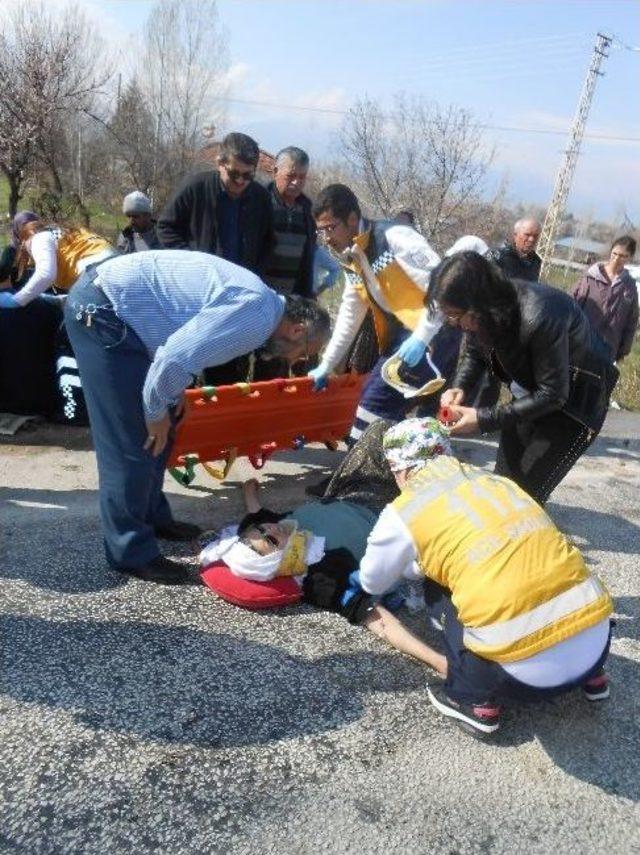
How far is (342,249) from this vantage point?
12.3 feet

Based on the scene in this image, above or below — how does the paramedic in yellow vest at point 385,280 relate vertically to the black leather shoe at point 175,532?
above

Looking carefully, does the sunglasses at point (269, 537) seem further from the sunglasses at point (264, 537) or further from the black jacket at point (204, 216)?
the black jacket at point (204, 216)

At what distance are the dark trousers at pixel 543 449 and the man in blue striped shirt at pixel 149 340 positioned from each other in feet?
3.91

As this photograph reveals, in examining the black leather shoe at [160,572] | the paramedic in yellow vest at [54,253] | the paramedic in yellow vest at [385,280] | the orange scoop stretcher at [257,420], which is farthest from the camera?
the paramedic in yellow vest at [54,253]

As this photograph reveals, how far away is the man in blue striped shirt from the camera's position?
253 cm

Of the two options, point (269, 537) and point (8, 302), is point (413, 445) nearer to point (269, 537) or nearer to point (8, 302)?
point (269, 537)

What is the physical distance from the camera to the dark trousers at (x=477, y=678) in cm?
241

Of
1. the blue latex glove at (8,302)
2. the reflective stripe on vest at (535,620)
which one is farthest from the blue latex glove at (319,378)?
the reflective stripe on vest at (535,620)

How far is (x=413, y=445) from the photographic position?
2.62 meters

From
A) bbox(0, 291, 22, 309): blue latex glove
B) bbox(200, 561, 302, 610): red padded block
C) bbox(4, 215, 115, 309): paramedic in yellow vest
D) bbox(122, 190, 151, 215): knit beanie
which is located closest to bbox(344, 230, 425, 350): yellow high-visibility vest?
bbox(200, 561, 302, 610): red padded block

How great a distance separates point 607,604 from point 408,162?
1488 cm

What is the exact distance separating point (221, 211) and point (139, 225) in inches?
62.5

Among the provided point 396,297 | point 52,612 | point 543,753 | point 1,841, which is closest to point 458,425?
point 396,297

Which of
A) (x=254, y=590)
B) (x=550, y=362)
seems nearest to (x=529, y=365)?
(x=550, y=362)
